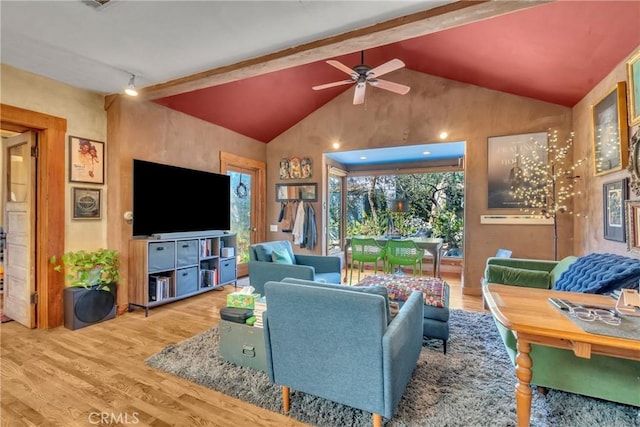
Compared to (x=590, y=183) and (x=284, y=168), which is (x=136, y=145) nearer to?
(x=284, y=168)

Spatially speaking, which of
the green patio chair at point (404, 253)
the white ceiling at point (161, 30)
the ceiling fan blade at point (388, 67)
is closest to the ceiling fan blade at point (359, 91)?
the ceiling fan blade at point (388, 67)

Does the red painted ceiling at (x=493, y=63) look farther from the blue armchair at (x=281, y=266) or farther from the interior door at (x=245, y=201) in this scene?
the blue armchair at (x=281, y=266)

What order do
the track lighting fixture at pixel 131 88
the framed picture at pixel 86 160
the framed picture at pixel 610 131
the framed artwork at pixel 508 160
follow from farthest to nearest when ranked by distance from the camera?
the framed artwork at pixel 508 160 → the framed picture at pixel 86 160 → the track lighting fixture at pixel 131 88 → the framed picture at pixel 610 131

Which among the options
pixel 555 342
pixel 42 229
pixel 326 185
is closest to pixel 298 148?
pixel 326 185

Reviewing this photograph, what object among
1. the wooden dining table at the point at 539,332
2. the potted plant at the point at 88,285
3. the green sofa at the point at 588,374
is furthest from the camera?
the potted plant at the point at 88,285

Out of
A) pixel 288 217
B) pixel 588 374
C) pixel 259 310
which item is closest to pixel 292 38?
pixel 259 310

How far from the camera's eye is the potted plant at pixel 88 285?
3.11 meters

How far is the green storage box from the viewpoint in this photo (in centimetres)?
221

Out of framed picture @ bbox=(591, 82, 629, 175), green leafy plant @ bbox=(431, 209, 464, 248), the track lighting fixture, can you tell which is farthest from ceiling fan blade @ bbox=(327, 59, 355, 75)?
green leafy plant @ bbox=(431, 209, 464, 248)

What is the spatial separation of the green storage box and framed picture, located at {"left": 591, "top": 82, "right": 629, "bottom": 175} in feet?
11.3

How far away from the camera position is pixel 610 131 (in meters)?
2.72

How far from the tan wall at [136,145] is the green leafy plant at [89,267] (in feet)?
0.50

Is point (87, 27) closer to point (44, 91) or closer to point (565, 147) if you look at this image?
point (44, 91)

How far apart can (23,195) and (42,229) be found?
57 cm
